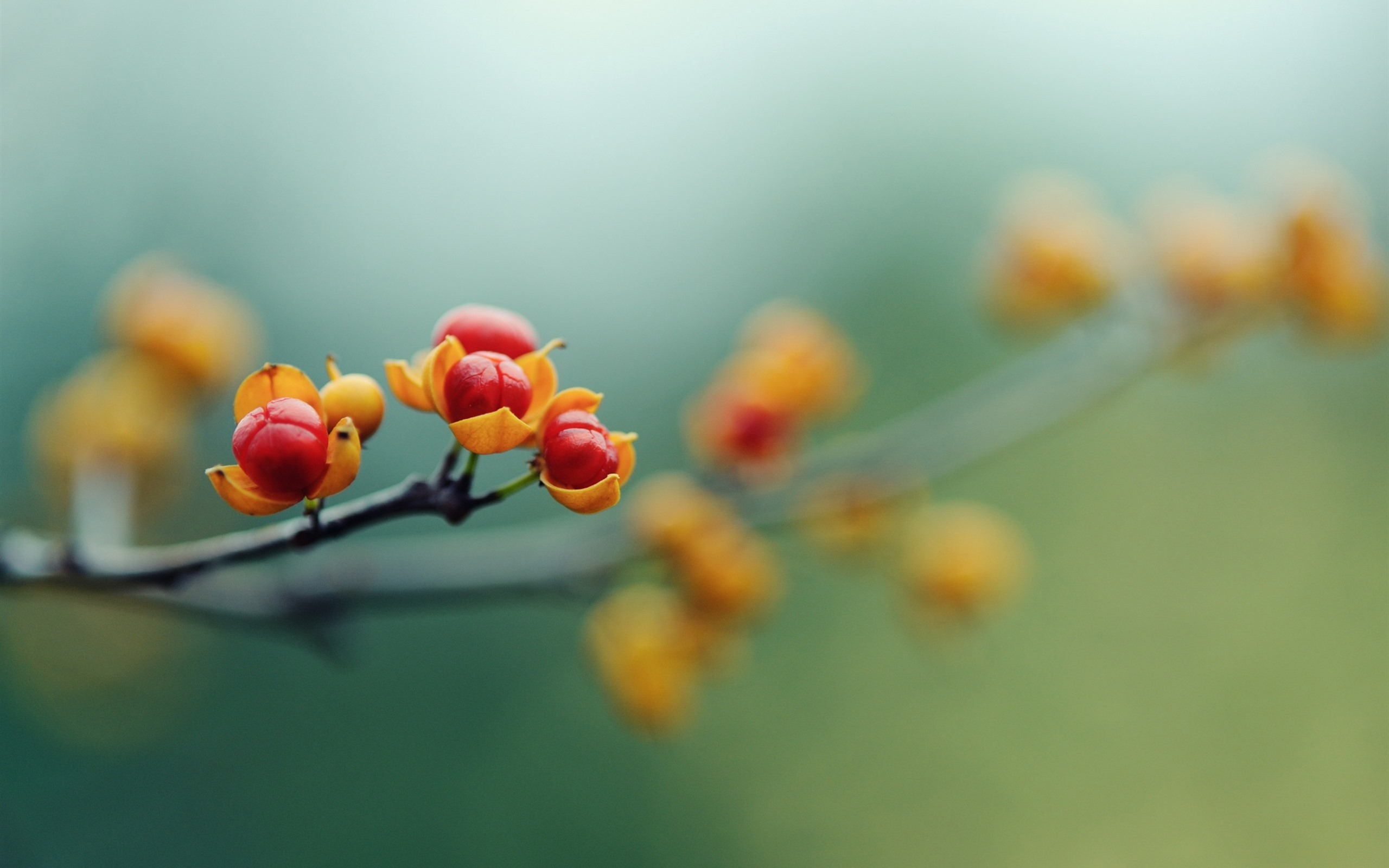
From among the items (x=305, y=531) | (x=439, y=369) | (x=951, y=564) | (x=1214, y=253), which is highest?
(x=1214, y=253)

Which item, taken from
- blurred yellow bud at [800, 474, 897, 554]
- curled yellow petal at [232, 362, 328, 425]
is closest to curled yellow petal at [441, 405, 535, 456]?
curled yellow petal at [232, 362, 328, 425]

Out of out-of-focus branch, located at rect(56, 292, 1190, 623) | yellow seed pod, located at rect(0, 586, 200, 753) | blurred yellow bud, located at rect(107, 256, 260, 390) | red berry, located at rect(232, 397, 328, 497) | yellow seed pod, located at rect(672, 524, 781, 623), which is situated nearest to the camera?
red berry, located at rect(232, 397, 328, 497)

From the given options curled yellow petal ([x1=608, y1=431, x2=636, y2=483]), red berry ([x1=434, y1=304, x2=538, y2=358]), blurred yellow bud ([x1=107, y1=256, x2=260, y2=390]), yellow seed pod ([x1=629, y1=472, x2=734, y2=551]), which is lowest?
curled yellow petal ([x1=608, y1=431, x2=636, y2=483])

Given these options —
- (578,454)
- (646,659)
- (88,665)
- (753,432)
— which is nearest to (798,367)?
(753,432)

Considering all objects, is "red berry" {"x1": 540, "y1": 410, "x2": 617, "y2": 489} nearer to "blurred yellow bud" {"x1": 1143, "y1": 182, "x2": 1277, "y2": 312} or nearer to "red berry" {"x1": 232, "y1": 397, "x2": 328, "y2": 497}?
"red berry" {"x1": 232, "y1": 397, "x2": 328, "y2": 497}

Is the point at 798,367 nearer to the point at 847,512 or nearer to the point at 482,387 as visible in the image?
the point at 847,512
